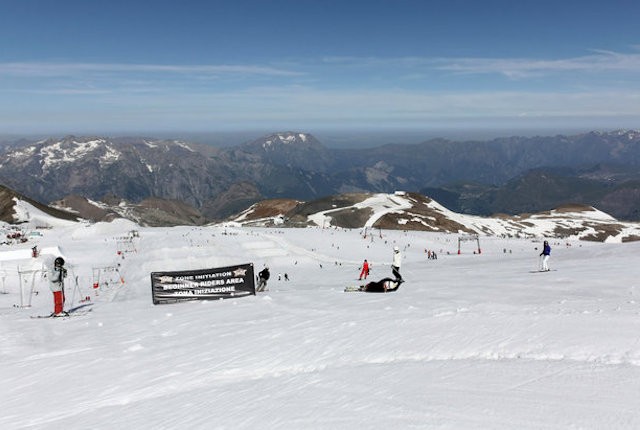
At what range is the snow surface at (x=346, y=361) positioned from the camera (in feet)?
25.2

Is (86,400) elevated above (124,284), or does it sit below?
above

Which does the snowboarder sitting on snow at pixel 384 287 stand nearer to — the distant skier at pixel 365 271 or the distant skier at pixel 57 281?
the distant skier at pixel 365 271

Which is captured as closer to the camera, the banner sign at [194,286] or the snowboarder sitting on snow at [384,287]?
the snowboarder sitting on snow at [384,287]

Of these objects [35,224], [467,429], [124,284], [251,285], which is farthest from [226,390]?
[35,224]

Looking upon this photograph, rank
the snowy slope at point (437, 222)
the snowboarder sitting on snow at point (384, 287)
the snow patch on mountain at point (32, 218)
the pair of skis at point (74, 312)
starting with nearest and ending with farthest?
the pair of skis at point (74, 312)
the snowboarder sitting on snow at point (384, 287)
the snowy slope at point (437, 222)
the snow patch on mountain at point (32, 218)

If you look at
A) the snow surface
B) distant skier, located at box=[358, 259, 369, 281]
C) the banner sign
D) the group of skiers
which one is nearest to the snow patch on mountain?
the banner sign

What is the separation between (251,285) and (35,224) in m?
112

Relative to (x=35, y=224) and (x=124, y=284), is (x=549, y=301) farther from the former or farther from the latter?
(x=35, y=224)

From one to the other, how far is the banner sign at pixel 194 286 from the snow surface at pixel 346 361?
4.18 feet

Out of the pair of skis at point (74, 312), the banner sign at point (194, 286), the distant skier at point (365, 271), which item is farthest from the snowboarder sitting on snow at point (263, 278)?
the pair of skis at point (74, 312)

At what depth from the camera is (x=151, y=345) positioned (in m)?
13.8

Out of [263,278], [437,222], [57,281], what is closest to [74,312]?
[57,281]

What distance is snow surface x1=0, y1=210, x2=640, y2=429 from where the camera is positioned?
7684 mm

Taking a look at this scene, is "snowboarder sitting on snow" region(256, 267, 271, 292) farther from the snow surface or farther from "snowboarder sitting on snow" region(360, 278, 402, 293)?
"snowboarder sitting on snow" region(360, 278, 402, 293)
